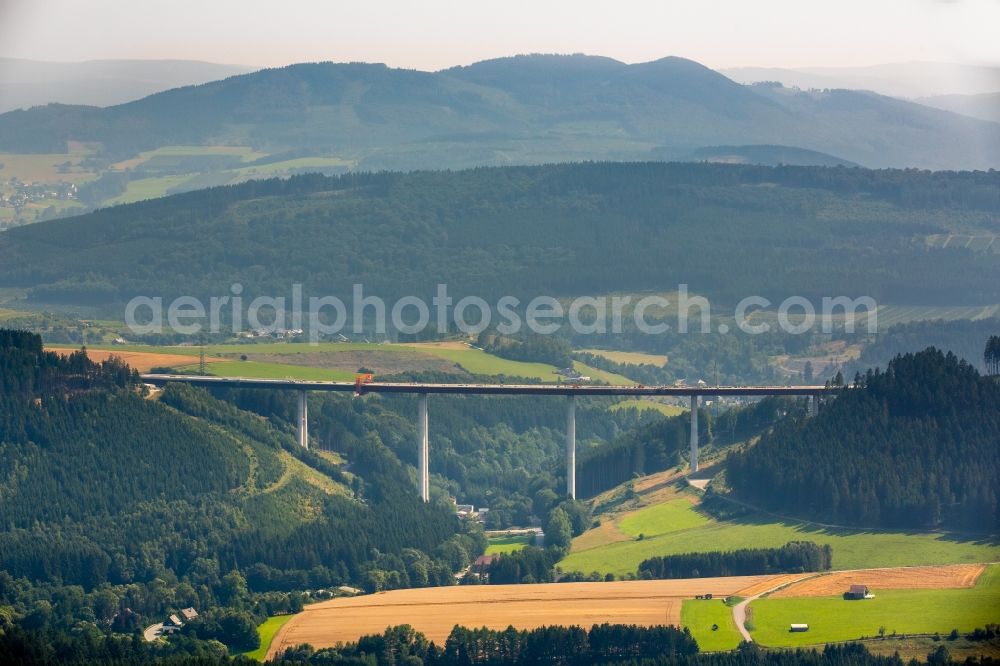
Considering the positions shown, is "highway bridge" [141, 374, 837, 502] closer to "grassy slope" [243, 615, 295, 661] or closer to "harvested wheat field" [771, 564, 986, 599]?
"harvested wheat field" [771, 564, 986, 599]

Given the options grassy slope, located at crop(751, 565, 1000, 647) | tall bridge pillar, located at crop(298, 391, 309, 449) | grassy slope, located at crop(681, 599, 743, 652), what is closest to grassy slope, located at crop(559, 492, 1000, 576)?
grassy slope, located at crop(751, 565, 1000, 647)

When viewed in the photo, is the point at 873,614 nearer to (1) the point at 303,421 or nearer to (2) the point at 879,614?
(2) the point at 879,614

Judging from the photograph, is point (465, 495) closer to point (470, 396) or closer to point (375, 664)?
point (470, 396)

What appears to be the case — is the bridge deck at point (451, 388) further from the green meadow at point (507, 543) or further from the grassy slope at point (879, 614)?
the grassy slope at point (879, 614)

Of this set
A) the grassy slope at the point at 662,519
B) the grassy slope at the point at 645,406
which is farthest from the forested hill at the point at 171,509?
the grassy slope at the point at 645,406

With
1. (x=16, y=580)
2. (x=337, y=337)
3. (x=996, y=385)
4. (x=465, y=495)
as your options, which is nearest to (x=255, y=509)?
(x=16, y=580)
